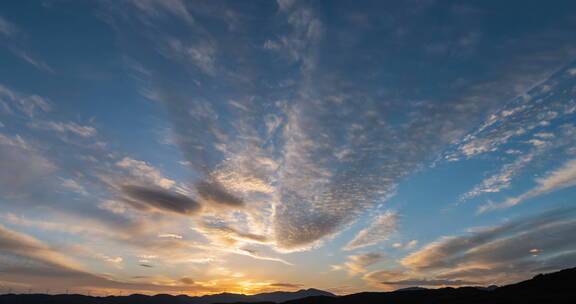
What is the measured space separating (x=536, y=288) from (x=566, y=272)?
54.7ft

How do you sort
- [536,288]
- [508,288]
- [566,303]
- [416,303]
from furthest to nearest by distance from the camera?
[416,303], [508,288], [536,288], [566,303]

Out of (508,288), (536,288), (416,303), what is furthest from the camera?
(416,303)

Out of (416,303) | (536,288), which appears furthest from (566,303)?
(416,303)

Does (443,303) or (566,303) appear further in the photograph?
(443,303)

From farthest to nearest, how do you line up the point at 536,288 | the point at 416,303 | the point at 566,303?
the point at 416,303 → the point at 536,288 → the point at 566,303

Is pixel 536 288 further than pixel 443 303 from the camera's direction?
No

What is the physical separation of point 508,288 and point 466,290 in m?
78.7

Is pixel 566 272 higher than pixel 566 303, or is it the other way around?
pixel 566 272

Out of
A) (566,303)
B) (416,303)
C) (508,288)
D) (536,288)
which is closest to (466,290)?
(416,303)

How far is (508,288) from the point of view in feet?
427

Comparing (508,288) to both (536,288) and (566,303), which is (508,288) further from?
(566,303)

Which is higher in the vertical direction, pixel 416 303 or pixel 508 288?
pixel 508 288

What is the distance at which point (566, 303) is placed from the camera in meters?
80.1

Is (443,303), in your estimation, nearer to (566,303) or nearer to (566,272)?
(566,272)
